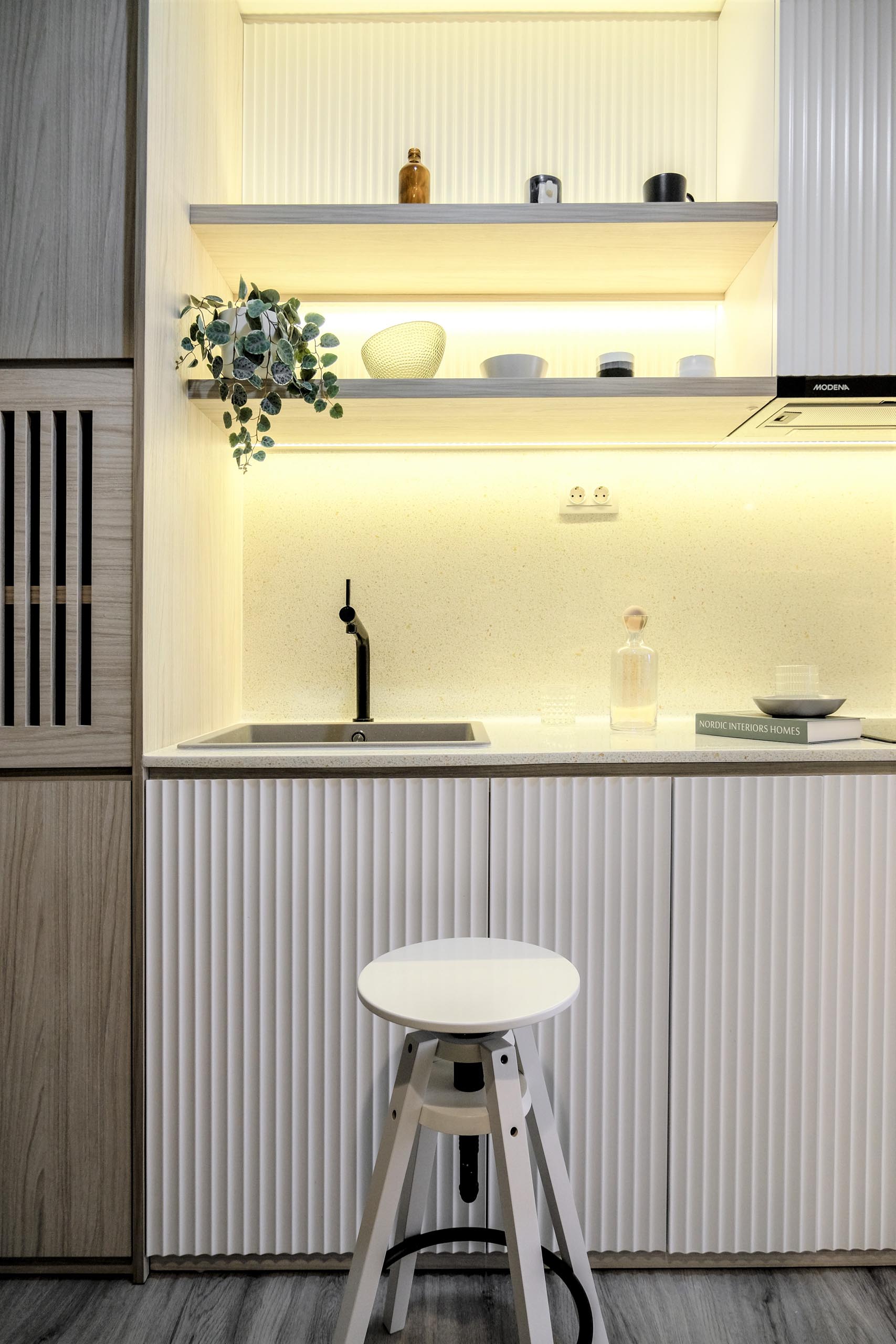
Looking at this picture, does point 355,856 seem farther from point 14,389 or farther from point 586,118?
point 586,118

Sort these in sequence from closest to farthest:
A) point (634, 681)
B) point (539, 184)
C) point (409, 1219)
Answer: point (409, 1219) < point (539, 184) < point (634, 681)

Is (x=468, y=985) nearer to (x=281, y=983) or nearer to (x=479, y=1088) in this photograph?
(x=479, y=1088)

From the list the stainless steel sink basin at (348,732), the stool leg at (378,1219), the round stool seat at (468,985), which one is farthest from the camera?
the stainless steel sink basin at (348,732)

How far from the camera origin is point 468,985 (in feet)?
3.48

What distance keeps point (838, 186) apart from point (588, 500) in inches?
32.2

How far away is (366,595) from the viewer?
2068mm

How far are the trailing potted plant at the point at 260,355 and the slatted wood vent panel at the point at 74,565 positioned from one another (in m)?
0.21

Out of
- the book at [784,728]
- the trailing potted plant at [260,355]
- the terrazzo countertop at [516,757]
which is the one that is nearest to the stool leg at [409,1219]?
the terrazzo countertop at [516,757]

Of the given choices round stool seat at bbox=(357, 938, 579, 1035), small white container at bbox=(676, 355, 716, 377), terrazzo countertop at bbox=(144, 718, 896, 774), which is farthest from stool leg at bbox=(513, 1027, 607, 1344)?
small white container at bbox=(676, 355, 716, 377)

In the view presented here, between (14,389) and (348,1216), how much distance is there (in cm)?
163

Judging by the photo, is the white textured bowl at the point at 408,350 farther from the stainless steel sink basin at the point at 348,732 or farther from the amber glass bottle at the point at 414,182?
the stainless steel sink basin at the point at 348,732

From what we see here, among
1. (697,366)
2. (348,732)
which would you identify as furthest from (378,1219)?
(697,366)

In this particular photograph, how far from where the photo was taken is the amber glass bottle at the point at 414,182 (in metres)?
1.80

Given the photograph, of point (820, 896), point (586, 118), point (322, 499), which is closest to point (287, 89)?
point (586, 118)
